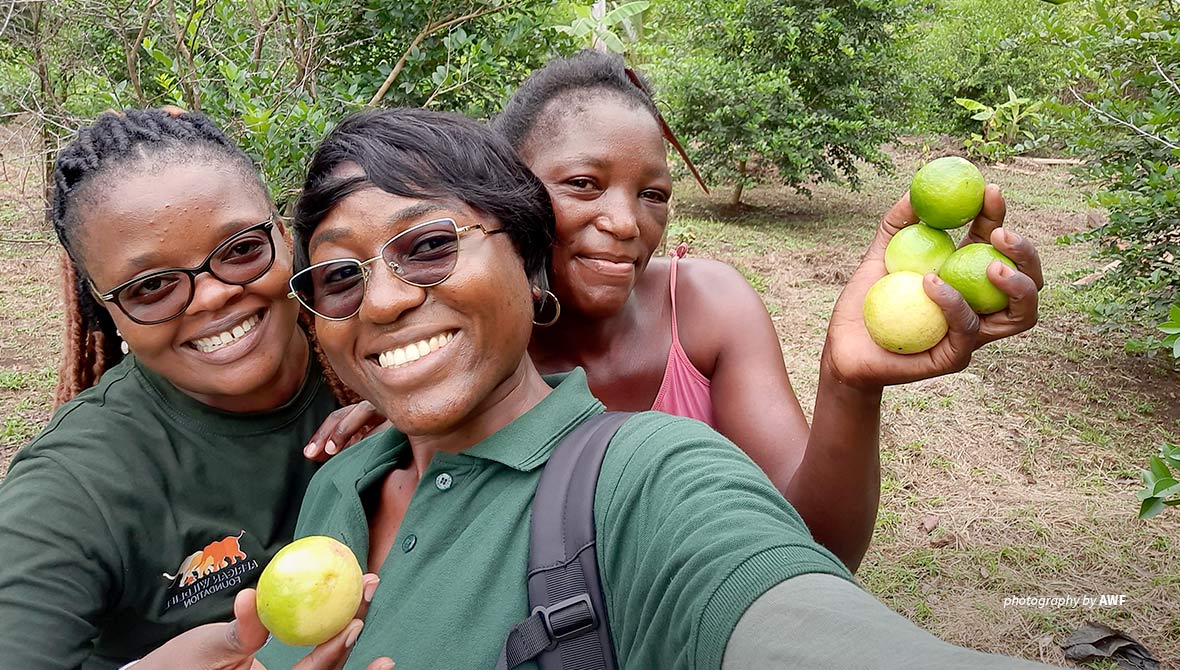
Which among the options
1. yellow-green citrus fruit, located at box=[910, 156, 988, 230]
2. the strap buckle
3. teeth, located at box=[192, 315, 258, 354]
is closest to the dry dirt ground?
yellow-green citrus fruit, located at box=[910, 156, 988, 230]

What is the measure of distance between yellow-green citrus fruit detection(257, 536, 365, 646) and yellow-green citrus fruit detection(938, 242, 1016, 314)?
128 centimetres

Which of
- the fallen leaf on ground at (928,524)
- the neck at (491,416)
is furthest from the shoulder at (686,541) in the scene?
the fallen leaf on ground at (928,524)

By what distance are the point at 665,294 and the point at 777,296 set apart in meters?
6.08

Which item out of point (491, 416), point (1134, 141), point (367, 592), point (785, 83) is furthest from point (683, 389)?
point (785, 83)

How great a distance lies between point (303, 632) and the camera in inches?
61.9

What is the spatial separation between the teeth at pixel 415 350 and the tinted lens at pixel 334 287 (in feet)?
0.41

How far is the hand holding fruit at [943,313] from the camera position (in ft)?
5.32

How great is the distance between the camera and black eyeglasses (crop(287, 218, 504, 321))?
1753 mm

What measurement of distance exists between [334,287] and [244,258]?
0.52 m

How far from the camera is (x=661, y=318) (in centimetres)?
278

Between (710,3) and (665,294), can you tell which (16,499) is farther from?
(710,3)

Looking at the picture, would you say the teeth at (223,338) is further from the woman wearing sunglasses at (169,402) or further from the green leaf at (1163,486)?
the green leaf at (1163,486)

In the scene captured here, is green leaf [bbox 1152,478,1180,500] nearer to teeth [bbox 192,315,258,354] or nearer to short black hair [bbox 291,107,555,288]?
short black hair [bbox 291,107,555,288]

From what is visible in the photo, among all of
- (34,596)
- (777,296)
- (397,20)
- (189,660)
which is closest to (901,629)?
(189,660)
